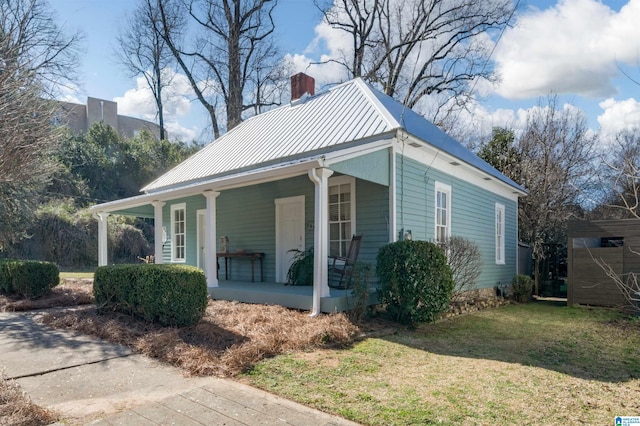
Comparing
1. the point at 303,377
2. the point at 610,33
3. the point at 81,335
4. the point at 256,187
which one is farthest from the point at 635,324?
the point at 81,335

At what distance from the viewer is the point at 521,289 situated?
13125 millimetres

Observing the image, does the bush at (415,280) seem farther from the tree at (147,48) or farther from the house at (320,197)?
the tree at (147,48)

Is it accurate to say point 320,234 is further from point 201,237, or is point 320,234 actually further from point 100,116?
point 100,116

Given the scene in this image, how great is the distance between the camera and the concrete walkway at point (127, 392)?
3422 mm

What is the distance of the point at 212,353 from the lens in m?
4.93

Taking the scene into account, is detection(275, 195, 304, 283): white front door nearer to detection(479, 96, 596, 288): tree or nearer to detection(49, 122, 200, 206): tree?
detection(479, 96, 596, 288): tree

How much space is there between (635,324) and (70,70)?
16265mm

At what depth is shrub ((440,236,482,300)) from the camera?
8.84m

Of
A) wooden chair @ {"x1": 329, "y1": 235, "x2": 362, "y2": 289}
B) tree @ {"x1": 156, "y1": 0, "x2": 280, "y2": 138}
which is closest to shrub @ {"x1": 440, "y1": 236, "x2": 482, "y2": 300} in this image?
wooden chair @ {"x1": 329, "y1": 235, "x2": 362, "y2": 289}

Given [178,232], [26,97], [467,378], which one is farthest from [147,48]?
[467,378]

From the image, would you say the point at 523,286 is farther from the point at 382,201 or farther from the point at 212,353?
the point at 212,353

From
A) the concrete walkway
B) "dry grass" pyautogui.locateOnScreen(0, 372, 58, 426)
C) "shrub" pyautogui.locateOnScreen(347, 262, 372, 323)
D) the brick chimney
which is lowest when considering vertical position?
the concrete walkway

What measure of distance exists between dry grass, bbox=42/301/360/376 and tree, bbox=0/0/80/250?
2.51 m

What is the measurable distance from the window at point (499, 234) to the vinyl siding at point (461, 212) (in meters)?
0.22
